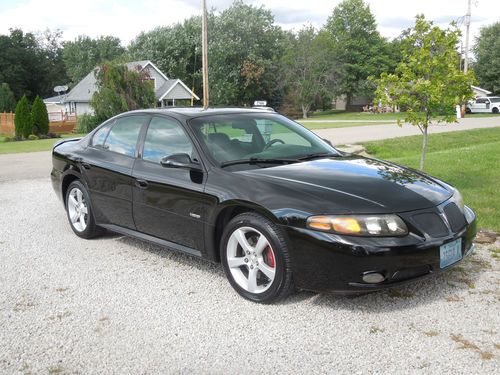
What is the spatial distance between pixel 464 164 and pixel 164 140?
772 centimetres

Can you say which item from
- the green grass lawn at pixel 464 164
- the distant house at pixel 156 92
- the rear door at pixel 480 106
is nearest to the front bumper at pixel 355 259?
the green grass lawn at pixel 464 164

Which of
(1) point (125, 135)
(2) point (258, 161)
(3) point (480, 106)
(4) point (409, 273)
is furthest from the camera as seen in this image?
(3) point (480, 106)

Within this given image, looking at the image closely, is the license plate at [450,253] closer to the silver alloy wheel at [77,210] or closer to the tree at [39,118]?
the silver alloy wheel at [77,210]

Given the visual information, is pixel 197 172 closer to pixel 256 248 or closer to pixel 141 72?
pixel 256 248

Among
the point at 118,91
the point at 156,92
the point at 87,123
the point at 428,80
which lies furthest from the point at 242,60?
the point at 428,80

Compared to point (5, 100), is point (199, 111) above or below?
above

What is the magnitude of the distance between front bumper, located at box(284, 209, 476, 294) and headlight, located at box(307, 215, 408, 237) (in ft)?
0.13

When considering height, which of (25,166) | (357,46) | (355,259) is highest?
(357,46)

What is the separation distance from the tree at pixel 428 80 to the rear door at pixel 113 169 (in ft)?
14.1

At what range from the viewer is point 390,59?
2591 inches

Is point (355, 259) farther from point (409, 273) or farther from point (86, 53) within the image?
point (86, 53)

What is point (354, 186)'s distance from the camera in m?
4.04

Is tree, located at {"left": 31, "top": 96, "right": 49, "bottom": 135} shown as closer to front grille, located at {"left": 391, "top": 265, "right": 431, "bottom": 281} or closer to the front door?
the front door

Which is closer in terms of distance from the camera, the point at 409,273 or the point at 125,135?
Answer: the point at 409,273
